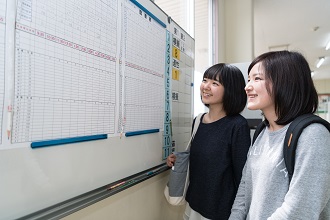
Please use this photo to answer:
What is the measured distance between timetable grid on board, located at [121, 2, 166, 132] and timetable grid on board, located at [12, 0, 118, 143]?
9 centimetres

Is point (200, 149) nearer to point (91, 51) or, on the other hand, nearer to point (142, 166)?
point (142, 166)

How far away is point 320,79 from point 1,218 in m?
13.2

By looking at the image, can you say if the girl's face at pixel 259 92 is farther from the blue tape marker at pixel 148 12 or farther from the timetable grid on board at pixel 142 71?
the blue tape marker at pixel 148 12

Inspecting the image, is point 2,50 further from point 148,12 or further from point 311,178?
point 311,178

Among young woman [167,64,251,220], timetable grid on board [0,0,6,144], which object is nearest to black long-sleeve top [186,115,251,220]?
young woman [167,64,251,220]

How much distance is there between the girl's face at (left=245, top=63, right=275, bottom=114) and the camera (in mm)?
833

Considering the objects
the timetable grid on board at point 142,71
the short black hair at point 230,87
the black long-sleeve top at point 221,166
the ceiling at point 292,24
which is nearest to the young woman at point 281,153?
the black long-sleeve top at point 221,166

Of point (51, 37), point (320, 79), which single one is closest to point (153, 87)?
point (51, 37)

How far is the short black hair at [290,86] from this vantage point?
2.54 ft

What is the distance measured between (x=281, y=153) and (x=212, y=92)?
0.53 meters

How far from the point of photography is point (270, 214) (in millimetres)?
766

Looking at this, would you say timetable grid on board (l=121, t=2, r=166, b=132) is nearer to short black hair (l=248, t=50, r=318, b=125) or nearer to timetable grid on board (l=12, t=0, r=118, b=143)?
timetable grid on board (l=12, t=0, r=118, b=143)

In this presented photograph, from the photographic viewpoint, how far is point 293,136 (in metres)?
0.69

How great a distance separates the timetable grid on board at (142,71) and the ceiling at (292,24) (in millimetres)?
1985
